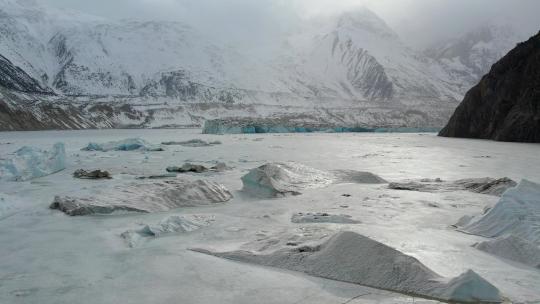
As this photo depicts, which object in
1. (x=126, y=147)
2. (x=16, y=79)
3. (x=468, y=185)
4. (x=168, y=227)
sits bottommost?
(x=126, y=147)

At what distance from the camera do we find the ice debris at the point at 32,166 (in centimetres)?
1144

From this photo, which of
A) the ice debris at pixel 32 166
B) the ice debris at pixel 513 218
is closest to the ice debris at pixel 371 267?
the ice debris at pixel 513 218

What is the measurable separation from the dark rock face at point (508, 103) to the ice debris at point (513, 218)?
97.1 feet

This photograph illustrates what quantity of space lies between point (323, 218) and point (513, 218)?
2253mm

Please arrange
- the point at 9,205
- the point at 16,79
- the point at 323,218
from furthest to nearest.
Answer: the point at 16,79
the point at 9,205
the point at 323,218

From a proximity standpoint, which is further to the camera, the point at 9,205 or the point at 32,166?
the point at 32,166

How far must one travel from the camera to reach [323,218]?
6.26 m

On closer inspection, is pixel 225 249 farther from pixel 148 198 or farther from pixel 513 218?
pixel 513 218

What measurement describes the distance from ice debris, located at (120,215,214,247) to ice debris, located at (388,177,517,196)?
15.0 feet

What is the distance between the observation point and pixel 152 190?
25.8 feet

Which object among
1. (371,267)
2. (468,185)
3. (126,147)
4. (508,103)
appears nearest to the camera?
(371,267)

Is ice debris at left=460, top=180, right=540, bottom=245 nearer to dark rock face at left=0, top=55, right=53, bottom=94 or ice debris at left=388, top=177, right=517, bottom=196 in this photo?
ice debris at left=388, top=177, right=517, bottom=196

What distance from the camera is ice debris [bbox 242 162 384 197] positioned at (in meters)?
8.84

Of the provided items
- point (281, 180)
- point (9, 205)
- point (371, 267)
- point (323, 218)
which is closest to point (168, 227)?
point (323, 218)
